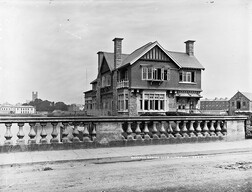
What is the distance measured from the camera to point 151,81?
3519 cm

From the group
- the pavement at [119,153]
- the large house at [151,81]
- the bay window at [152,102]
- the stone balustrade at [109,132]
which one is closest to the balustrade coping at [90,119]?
the stone balustrade at [109,132]

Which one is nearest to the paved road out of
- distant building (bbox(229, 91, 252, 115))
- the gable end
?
the gable end

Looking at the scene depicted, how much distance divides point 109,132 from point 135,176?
150 inches

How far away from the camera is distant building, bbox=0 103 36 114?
114 ft

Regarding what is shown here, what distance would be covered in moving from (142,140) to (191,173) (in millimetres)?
3857

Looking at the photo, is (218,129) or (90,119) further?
(218,129)

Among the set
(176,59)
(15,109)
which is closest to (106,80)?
(176,59)

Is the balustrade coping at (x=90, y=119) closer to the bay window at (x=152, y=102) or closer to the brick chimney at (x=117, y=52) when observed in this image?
the bay window at (x=152, y=102)

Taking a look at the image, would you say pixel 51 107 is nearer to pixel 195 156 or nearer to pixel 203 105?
pixel 195 156

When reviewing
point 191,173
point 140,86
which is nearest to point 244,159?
point 191,173

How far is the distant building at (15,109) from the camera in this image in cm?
3483

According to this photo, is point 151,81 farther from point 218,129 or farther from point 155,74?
point 218,129

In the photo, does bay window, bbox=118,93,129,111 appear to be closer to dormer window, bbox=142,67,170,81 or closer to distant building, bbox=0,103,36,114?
dormer window, bbox=142,67,170,81

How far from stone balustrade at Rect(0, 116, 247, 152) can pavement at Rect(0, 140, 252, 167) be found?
0.31 metres
